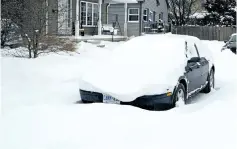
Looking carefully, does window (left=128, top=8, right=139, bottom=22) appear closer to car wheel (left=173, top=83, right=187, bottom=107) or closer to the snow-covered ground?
the snow-covered ground

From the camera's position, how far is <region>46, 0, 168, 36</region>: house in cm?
2370

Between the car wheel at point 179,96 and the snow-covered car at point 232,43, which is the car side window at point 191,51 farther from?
the snow-covered car at point 232,43

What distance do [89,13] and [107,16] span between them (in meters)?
3.48

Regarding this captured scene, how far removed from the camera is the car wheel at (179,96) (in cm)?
755

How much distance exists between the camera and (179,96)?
25.6ft

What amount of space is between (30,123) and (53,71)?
628cm

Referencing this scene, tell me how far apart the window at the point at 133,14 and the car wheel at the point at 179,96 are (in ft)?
90.2

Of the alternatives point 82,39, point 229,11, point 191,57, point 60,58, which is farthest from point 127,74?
point 229,11

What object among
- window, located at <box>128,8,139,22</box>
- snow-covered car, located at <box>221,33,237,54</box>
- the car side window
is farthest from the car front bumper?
window, located at <box>128,8,139,22</box>

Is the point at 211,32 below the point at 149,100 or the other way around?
the other way around

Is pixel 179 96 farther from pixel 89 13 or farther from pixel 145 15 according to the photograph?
pixel 145 15

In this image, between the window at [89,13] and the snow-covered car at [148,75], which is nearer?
the snow-covered car at [148,75]

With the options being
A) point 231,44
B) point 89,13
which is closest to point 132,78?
point 231,44

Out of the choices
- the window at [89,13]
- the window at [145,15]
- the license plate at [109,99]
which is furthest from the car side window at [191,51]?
the window at [145,15]
